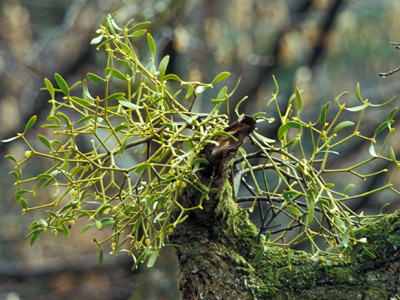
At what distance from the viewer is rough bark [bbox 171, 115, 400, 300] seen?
1.99ft

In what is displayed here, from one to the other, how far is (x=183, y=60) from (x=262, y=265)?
2.03 m

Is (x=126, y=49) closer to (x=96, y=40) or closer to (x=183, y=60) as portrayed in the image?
(x=96, y=40)

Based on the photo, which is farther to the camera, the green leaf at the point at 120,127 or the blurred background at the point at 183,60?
the blurred background at the point at 183,60

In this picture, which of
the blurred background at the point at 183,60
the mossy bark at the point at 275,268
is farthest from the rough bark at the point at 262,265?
the blurred background at the point at 183,60

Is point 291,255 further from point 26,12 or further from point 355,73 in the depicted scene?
point 26,12

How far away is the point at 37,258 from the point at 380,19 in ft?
8.74

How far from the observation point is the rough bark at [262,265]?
0.61 metres

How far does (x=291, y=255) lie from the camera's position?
650 millimetres

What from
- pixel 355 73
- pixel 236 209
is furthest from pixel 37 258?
pixel 236 209

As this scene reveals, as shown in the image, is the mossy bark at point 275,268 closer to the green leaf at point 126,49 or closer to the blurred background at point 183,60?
the green leaf at point 126,49

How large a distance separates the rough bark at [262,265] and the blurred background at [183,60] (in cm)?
167

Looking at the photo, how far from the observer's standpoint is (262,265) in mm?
639

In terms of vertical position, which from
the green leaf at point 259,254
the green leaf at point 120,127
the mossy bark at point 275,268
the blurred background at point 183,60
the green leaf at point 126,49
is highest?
the green leaf at point 126,49

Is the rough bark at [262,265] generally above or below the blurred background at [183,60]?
above
